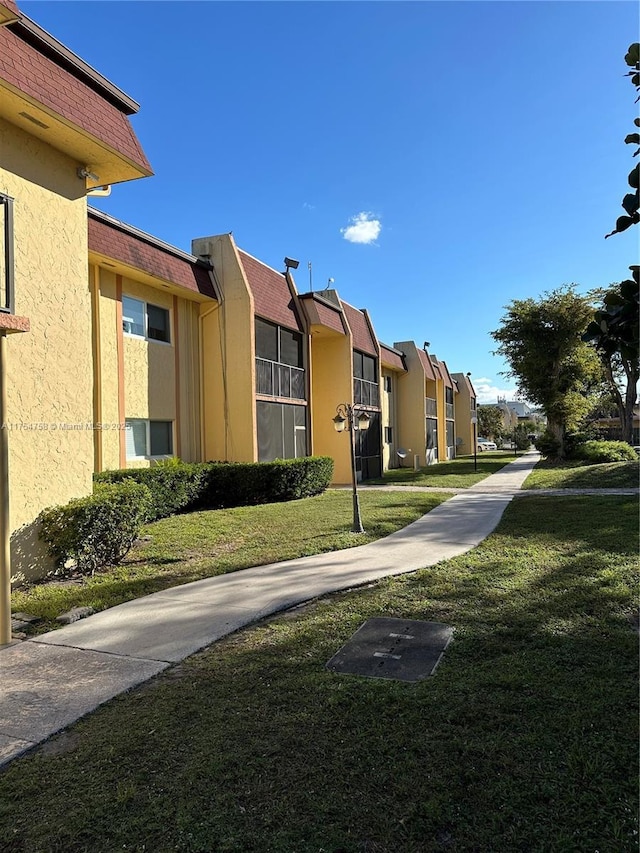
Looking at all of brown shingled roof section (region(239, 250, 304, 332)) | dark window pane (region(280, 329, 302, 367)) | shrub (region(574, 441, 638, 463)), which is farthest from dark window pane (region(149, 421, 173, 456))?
shrub (region(574, 441, 638, 463))

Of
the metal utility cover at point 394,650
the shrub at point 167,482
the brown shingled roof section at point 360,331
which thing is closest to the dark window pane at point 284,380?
the shrub at point 167,482

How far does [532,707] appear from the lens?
11.0 feet

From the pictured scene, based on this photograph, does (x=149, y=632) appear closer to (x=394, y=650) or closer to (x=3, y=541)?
(x=3, y=541)

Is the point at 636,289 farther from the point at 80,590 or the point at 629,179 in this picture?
the point at 80,590

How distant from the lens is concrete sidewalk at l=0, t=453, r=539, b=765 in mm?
3629

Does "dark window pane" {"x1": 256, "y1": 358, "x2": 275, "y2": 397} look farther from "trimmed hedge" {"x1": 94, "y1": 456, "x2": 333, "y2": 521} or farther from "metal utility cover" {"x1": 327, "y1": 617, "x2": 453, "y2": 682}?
"metal utility cover" {"x1": 327, "y1": 617, "x2": 453, "y2": 682}

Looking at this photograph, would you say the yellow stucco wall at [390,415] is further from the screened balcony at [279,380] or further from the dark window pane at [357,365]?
the screened balcony at [279,380]

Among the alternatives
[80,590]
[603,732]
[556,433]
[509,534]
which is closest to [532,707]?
[603,732]

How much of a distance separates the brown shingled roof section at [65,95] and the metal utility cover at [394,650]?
270 inches

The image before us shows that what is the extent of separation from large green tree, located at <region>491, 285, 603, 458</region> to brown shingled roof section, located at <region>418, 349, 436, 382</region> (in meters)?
5.33

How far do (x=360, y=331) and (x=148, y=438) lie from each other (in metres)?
12.2

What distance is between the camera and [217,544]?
8.95 meters

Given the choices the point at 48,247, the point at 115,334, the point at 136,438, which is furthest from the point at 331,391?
the point at 48,247

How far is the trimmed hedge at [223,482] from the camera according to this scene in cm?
1143
